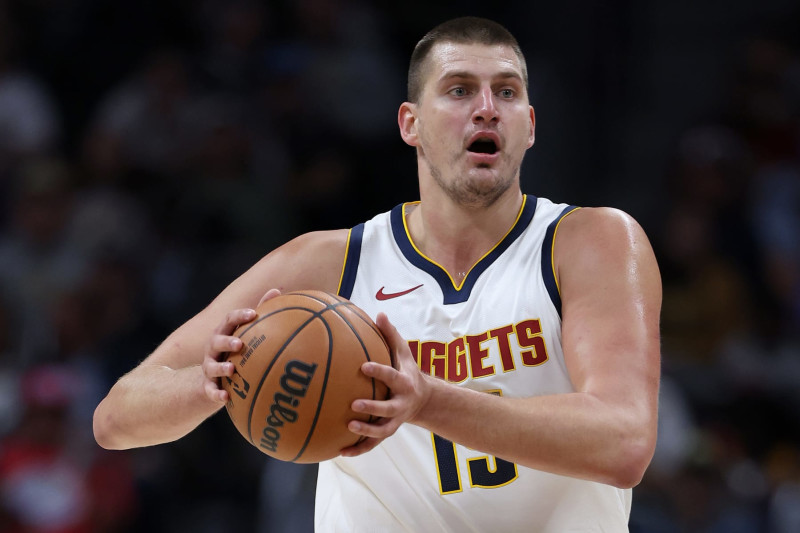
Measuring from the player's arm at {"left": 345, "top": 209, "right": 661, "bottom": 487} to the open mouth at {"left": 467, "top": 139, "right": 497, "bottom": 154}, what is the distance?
0.56 meters

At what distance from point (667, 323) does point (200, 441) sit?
3740mm

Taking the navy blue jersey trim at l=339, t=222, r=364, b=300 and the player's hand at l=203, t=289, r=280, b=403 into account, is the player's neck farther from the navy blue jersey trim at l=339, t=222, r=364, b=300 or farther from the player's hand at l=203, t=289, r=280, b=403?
the player's hand at l=203, t=289, r=280, b=403

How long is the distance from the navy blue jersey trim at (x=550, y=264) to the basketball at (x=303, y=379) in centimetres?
93

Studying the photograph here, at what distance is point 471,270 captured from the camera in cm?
420

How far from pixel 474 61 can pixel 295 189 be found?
487cm

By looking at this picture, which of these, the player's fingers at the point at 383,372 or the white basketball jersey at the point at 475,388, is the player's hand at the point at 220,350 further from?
the white basketball jersey at the point at 475,388

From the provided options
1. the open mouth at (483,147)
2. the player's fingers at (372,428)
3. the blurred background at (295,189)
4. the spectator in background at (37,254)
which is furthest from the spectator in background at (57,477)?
the player's fingers at (372,428)

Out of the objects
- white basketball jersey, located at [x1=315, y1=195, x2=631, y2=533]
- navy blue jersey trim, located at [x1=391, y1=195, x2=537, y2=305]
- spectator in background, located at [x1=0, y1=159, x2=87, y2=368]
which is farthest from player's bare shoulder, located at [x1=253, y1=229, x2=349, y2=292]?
spectator in background, located at [x1=0, y1=159, x2=87, y2=368]

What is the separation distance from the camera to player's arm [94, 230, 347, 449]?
3770mm

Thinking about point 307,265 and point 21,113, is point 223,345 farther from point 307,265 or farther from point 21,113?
point 21,113

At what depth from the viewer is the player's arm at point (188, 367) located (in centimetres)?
377

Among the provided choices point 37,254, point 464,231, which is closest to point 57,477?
point 37,254

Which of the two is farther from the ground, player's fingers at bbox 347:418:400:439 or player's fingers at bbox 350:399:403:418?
player's fingers at bbox 350:399:403:418

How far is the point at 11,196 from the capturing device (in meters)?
8.67
